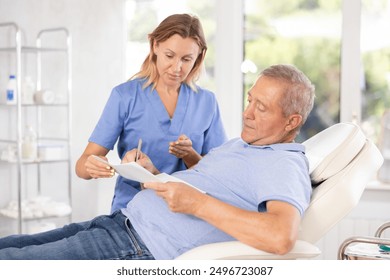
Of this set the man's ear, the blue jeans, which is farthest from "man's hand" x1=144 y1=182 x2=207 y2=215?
the man's ear

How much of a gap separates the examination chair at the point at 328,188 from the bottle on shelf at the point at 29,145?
1.86 metres

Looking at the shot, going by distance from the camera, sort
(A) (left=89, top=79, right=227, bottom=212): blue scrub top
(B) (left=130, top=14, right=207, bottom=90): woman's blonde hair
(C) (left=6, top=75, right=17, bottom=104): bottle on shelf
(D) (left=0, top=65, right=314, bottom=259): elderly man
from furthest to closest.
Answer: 1. (C) (left=6, top=75, right=17, bottom=104): bottle on shelf
2. (A) (left=89, top=79, right=227, bottom=212): blue scrub top
3. (B) (left=130, top=14, right=207, bottom=90): woman's blonde hair
4. (D) (left=0, top=65, right=314, bottom=259): elderly man

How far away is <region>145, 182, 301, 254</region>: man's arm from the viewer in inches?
59.1

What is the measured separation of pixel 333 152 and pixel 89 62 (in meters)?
2.28

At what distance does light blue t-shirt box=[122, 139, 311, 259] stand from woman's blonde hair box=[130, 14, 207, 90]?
436 mm

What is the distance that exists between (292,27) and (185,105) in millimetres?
1651

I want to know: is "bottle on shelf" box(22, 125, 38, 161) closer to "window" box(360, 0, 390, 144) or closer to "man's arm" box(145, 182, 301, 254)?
"window" box(360, 0, 390, 144)

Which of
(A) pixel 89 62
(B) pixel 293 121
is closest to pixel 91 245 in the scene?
(B) pixel 293 121

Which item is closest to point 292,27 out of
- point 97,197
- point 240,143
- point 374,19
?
point 374,19

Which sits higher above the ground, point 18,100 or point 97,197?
point 18,100

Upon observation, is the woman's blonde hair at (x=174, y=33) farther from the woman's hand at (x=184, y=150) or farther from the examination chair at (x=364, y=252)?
the examination chair at (x=364, y=252)

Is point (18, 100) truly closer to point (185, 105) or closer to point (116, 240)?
point (185, 105)
